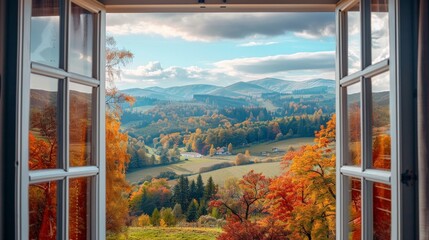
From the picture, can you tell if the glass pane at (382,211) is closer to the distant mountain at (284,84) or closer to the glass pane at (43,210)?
the glass pane at (43,210)

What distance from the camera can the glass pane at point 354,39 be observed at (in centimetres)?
208

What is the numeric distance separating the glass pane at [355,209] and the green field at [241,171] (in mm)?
3858

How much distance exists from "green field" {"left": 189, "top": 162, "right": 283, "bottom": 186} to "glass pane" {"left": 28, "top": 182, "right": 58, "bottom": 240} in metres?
4.18

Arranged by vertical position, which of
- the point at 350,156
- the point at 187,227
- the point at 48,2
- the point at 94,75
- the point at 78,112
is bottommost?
the point at 187,227

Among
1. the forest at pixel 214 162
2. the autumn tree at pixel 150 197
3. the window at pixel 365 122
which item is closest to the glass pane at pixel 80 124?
the window at pixel 365 122

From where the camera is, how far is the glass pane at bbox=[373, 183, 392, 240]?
171 centimetres

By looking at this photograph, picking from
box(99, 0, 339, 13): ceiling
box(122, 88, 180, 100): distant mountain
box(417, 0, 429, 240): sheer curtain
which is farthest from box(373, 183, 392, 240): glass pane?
box(122, 88, 180, 100): distant mountain

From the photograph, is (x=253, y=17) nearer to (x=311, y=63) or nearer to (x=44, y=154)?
(x=311, y=63)

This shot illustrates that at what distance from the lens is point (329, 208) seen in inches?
245

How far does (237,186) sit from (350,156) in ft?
13.0

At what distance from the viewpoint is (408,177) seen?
153cm

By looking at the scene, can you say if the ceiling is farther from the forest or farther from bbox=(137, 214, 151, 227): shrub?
bbox=(137, 214, 151, 227): shrub

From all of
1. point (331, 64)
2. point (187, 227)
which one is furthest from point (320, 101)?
point (187, 227)

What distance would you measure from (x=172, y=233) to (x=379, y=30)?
15.9ft
